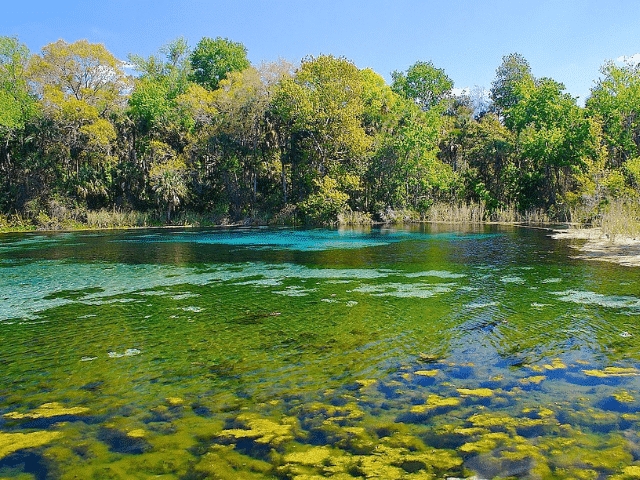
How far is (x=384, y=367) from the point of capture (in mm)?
5895

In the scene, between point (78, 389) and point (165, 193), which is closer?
point (78, 389)

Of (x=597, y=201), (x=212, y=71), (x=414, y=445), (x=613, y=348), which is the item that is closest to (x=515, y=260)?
(x=613, y=348)

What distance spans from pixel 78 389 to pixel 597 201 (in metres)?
32.5

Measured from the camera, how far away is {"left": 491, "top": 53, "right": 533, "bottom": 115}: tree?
187 feet

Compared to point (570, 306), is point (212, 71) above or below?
above

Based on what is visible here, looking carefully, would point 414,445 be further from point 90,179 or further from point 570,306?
point 90,179

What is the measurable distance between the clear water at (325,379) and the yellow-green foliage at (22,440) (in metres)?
0.02

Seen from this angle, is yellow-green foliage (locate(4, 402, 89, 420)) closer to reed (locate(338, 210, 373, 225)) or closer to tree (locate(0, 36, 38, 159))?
reed (locate(338, 210, 373, 225))

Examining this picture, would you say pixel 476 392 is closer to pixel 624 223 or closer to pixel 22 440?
pixel 22 440

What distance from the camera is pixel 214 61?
185 feet

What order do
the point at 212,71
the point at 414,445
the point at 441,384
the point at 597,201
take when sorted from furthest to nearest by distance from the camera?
the point at 212,71, the point at 597,201, the point at 441,384, the point at 414,445

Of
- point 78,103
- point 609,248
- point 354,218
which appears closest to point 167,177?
point 78,103

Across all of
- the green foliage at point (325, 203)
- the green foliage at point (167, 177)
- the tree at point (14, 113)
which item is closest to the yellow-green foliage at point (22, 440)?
the green foliage at point (325, 203)

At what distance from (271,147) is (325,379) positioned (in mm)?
41080
